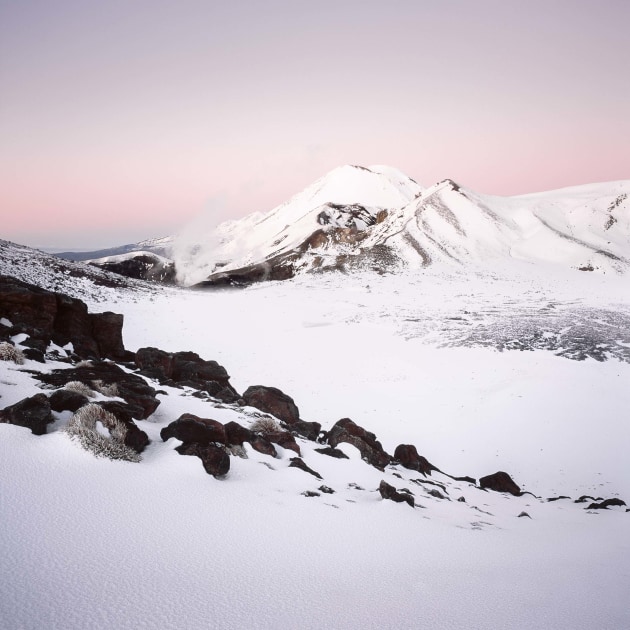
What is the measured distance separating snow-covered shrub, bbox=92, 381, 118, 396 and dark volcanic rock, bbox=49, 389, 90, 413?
1.61m

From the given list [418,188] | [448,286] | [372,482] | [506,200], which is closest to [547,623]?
[372,482]

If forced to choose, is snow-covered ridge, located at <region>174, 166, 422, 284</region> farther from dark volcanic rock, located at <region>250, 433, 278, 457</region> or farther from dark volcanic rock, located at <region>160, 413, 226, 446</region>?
dark volcanic rock, located at <region>160, 413, 226, 446</region>

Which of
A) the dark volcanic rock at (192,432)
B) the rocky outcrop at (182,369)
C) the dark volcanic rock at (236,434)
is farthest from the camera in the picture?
the rocky outcrop at (182,369)

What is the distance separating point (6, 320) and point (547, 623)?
613 inches

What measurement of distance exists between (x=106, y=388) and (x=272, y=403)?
5.81 m

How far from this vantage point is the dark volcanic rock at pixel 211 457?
21.2ft

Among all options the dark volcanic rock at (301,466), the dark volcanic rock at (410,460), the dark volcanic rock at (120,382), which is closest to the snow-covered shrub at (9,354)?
the dark volcanic rock at (120,382)

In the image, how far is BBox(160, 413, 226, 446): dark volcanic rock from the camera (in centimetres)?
721

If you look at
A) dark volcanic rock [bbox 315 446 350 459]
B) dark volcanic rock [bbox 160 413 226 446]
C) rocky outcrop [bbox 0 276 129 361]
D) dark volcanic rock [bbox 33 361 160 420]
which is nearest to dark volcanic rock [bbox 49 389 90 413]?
dark volcanic rock [bbox 33 361 160 420]

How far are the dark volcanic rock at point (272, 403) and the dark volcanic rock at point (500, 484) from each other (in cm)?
686

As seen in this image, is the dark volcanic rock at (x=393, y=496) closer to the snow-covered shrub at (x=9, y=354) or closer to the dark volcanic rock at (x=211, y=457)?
the dark volcanic rock at (x=211, y=457)

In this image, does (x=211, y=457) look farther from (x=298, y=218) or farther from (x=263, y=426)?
(x=298, y=218)

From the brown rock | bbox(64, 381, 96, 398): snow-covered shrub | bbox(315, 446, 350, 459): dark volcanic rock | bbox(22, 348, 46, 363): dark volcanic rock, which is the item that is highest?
bbox(22, 348, 46, 363): dark volcanic rock

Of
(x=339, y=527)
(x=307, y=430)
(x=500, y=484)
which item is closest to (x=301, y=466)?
(x=339, y=527)
